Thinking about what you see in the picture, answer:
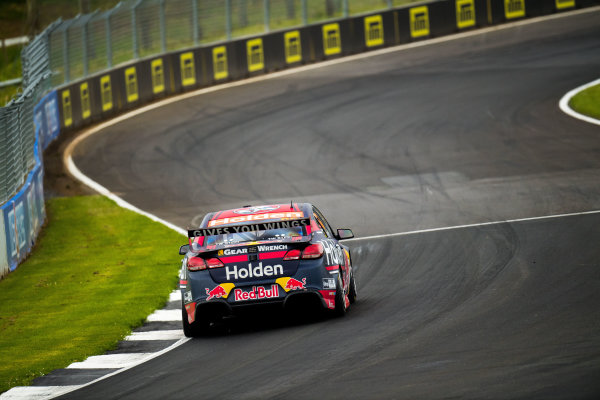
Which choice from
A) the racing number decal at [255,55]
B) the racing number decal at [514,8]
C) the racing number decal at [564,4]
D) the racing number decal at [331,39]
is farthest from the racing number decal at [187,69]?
the racing number decal at [564,4]

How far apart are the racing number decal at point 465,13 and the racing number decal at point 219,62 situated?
26.3ft

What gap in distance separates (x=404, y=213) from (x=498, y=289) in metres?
6.67

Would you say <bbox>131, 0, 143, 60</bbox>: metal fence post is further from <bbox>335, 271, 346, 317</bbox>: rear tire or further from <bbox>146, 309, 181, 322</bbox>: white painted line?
<bbox>335, 271, 346, 317</bbox>: rear tire

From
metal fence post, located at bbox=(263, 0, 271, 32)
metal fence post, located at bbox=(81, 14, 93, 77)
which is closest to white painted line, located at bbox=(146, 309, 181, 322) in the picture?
metal fence post, located at bbox=(81, 14, 93, 77)

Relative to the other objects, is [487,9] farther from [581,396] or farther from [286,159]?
[581,396]

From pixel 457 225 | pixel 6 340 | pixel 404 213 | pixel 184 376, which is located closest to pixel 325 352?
pixel 184 376

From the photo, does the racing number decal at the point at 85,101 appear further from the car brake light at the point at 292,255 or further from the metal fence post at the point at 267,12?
the car brake light at the point at 292,255

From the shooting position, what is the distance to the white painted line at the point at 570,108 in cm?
2545

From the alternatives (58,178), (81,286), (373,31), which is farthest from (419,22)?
(81,286)

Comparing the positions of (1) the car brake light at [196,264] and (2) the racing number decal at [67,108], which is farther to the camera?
(2) the racing number decal at [67,108]

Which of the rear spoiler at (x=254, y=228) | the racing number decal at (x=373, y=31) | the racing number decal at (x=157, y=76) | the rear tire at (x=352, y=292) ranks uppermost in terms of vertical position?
the racing number decal at (x=373, y=31)

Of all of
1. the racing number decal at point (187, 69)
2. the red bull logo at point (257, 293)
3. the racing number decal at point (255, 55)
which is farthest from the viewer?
the racing number decal at point (255, 55)

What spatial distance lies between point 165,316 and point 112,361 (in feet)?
7.91

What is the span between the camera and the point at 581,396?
7535 millimetres
